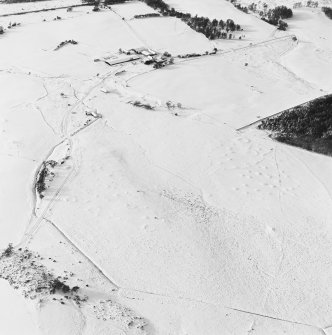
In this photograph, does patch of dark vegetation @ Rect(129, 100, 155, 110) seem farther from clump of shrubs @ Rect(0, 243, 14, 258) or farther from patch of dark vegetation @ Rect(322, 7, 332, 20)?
patch of dark vegetation @ Rect(322, 7, 332, 20)

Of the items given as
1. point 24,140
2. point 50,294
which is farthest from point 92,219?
point 24,140

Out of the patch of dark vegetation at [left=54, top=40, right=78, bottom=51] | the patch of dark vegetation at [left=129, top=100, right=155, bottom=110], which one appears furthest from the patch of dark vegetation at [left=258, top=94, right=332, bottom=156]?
the patch of dark vegetation at [left=54, top=40, right=78, bottom=51]

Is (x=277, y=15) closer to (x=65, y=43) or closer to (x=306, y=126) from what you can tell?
(x=306, y=126)

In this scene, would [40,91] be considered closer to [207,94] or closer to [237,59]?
[207,94]

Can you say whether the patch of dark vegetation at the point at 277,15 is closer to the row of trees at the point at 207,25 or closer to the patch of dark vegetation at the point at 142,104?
the row of trees at the point at 207,25

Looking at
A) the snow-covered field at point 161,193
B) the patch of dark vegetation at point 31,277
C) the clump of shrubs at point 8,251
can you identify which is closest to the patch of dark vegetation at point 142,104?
the snow-covered field at point 161,193
